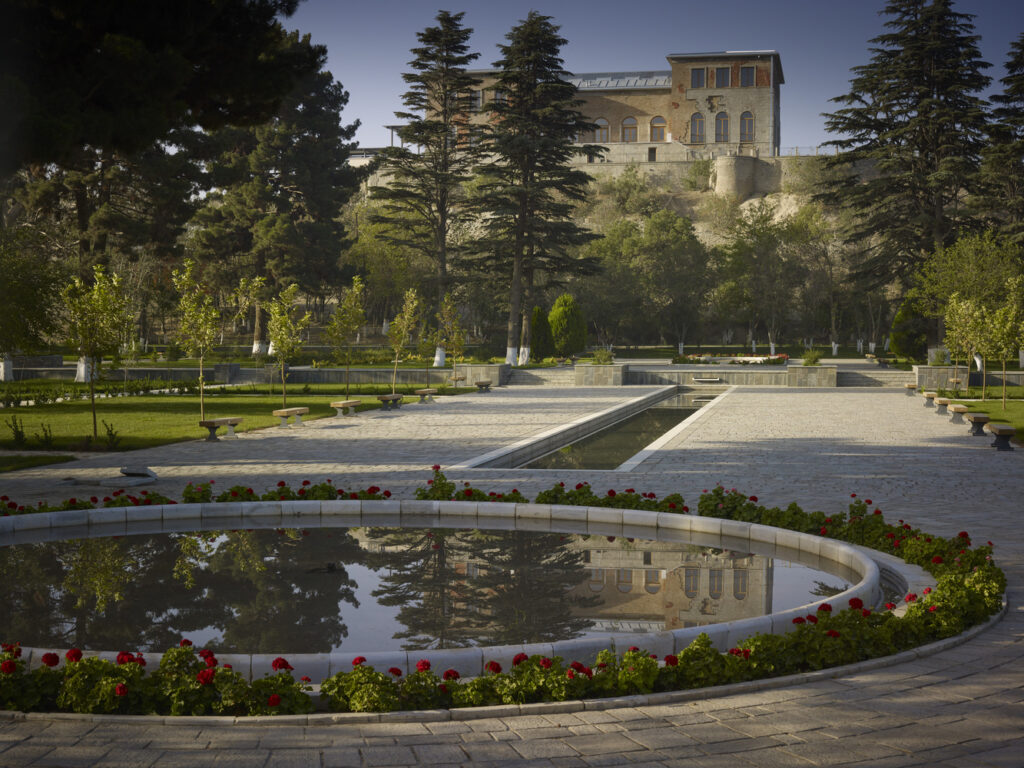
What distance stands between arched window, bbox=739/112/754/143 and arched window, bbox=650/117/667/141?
22.8 ft

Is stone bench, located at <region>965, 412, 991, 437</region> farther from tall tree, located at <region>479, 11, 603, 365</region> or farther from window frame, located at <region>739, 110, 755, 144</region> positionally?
window frame, located at <region>739, 110, 755, 144</region>

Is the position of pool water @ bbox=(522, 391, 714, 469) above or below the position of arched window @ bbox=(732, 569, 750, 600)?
above

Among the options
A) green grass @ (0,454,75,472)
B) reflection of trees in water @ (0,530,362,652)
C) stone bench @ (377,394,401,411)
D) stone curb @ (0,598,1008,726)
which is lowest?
reflection of trees in water @ (0,530,362,652)

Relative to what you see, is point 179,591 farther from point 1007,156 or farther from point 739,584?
point 1007,156

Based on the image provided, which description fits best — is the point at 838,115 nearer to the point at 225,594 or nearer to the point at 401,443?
the point at 401,443

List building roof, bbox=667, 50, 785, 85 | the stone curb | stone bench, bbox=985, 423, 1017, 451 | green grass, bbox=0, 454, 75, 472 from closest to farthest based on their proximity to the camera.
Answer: the stone curb, green grass, bbox=0, 454, 75, 472, stone bench, bbox=985, 423, 1017, 451, building roof, bbox=667, 50, 785, 85

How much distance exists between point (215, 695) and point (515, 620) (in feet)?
7.58

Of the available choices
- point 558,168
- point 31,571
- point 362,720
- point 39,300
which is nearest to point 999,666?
point 362,720

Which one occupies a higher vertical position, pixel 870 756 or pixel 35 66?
pixel 35 66

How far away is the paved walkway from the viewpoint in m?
3.97

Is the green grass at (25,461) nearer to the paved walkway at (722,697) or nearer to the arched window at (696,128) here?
the paved walkway at (722,697)

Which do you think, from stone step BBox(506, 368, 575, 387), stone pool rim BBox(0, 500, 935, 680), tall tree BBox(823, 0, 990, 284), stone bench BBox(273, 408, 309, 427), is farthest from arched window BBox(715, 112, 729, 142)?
stone pool rim BBox(0, 500, 935, 680)

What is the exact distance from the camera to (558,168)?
37.8 m

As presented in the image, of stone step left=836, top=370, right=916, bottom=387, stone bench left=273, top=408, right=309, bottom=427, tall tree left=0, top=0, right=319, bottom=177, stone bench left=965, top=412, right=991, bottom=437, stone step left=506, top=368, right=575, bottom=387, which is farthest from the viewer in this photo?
stone step left=506, top=368, right=575, bottom=387
